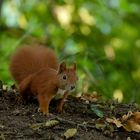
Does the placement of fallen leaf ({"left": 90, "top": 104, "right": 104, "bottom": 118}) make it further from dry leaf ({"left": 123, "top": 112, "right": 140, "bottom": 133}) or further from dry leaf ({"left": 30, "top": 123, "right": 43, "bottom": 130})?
dry leaf ({"left": 30, "top": 123, "right": 43, "bottom": 130})

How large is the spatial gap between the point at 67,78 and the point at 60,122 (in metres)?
0.30

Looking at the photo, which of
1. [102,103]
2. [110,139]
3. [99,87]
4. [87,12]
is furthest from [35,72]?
[87,12]

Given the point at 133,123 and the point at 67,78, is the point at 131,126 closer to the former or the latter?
the point at 133,123

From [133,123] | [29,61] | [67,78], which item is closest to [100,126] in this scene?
[133,123]

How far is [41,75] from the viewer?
3344 millimetres

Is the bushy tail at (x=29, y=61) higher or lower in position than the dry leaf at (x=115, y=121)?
higher

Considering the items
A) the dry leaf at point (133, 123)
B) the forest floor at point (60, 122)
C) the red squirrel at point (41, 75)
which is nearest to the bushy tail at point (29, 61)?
the red squirrel at point (41, 75)

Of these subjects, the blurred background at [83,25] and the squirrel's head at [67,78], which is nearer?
the squirrel's head at [67,78]

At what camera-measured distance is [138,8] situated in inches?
346

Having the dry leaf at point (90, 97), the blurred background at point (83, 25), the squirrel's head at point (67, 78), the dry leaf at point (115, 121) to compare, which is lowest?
the dry leaf at point (115, 121)

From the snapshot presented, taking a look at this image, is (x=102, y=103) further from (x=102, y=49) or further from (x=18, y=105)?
(x=102, y=49)

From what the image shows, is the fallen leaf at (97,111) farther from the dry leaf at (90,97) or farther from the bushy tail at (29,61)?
the bushy tail at (29,61)

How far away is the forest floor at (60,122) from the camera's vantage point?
111 inches

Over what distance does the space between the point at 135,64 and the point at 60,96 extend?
5.02m
